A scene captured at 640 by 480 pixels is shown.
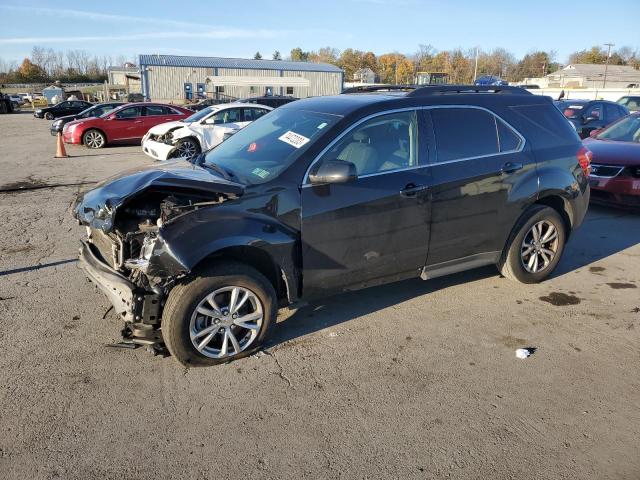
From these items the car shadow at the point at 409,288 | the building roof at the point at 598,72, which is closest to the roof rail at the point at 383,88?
the car shadow at the point at 409,288

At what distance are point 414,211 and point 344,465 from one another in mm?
2177

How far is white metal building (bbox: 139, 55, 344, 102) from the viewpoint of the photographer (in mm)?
49812

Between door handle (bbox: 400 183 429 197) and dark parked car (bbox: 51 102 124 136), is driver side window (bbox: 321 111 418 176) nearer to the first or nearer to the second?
door handle (bbox: 400 183 429 197)

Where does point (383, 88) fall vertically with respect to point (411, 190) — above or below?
above

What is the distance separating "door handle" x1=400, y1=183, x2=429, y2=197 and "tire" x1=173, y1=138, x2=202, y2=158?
9.29 m

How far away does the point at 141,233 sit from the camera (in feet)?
12.0

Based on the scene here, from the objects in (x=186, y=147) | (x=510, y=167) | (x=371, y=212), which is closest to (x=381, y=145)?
(x=371, y=212)

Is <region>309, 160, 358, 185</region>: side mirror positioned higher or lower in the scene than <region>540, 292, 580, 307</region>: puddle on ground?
higher

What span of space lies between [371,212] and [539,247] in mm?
2245

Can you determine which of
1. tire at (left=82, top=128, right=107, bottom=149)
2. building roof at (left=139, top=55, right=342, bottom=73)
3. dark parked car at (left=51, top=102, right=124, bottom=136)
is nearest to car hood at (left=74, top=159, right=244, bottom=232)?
tire at (left=82, top=128, right=107, bottom=149)

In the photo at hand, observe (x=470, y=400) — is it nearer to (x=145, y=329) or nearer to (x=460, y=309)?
(x=460, y=309)

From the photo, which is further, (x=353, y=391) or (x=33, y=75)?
(x=33, y=75)

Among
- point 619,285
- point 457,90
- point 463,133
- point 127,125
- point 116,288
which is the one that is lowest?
point 619,285

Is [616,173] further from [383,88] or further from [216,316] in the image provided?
[216,316]
